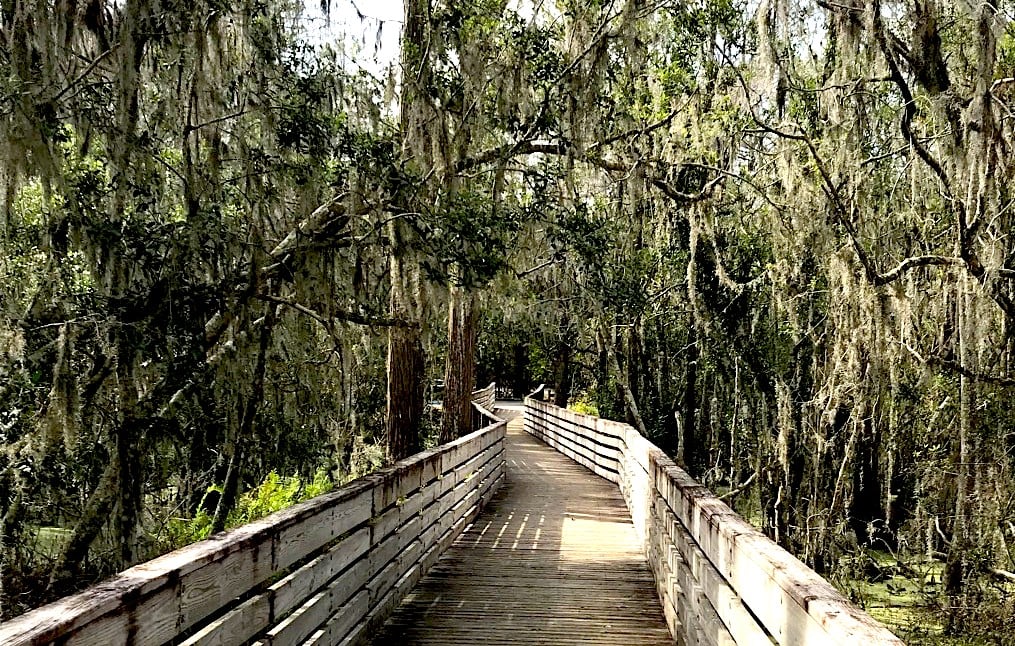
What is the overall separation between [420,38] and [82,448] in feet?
12.2

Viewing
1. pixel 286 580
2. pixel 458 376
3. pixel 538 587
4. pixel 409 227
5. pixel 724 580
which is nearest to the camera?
pixel 286 580

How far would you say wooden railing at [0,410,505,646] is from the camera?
6.35 feet

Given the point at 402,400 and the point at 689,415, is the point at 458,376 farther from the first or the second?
the point at 402,400

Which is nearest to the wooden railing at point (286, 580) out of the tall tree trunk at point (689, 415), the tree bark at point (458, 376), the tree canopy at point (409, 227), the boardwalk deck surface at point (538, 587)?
the boardwalk deck surface at point (538, 587)

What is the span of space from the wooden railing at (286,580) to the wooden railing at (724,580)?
5.22ft

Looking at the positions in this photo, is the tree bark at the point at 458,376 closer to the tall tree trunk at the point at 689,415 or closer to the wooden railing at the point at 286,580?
the tall tree trunk at the point at 689,415

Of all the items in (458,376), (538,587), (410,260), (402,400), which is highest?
(410,260)

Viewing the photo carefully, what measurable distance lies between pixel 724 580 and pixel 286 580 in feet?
5.75

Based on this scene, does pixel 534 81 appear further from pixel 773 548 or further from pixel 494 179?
pixel 773 548

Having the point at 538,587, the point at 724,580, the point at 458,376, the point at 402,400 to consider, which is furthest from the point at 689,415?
the point at 724,580

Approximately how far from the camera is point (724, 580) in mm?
3707

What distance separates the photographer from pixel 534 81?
710 cm

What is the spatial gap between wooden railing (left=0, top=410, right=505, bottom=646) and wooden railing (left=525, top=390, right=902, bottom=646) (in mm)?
1591

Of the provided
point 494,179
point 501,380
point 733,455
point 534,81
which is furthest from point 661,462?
point 501,380
